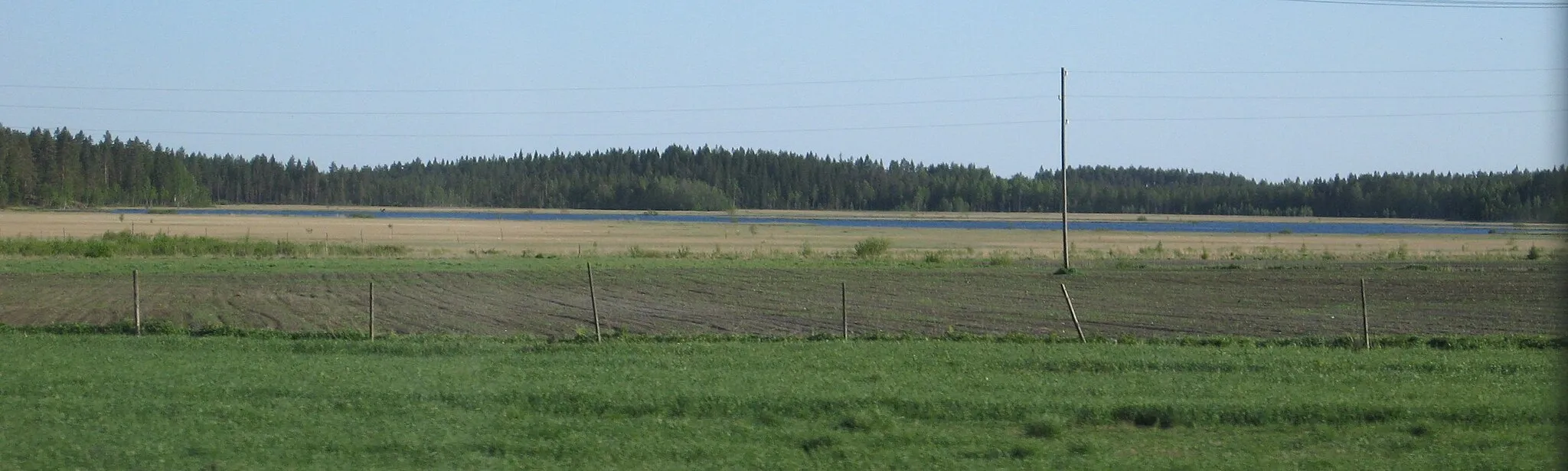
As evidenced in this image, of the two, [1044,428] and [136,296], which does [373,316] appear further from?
[1044,428]

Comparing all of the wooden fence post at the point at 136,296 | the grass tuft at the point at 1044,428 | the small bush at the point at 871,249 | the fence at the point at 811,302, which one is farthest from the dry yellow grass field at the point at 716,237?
the grass tuft at the point at 1044,428

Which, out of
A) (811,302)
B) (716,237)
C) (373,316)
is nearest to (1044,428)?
(373,316)

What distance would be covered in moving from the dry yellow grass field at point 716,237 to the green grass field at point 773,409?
42680 mm

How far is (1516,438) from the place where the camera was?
11445 millimetres

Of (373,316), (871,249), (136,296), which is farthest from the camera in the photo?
(871,249)

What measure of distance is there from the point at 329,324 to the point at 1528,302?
28.6 meters

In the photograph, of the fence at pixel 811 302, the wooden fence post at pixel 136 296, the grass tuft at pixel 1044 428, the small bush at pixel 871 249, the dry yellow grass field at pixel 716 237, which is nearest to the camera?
the grass tuft at pixel 1044 428

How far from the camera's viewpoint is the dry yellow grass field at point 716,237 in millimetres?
69562

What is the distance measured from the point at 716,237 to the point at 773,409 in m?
78.5

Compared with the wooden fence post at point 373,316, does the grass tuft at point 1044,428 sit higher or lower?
lower

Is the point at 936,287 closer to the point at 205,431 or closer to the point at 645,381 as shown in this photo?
the point at 645,381

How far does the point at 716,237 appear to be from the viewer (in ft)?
300

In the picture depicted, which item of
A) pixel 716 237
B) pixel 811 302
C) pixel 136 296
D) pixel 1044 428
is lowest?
pixel 811 302

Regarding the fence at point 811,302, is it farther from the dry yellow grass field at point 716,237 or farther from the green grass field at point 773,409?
the dry yellow grass field at point 716,237
